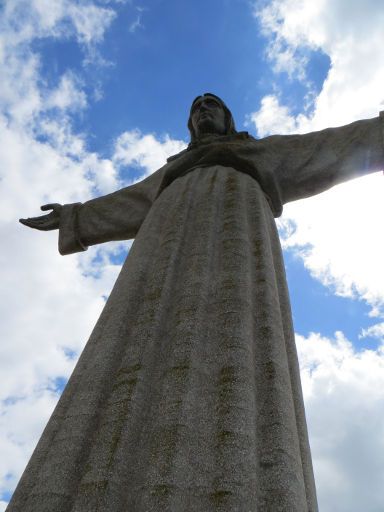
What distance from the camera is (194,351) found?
2512mm

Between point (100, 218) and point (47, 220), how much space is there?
632mm

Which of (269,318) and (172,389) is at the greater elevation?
(269,318)

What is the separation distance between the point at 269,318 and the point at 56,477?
1.28 metres

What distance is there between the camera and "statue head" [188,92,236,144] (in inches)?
250

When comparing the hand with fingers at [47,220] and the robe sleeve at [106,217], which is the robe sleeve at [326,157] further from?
the hand with fingers at [47,220]

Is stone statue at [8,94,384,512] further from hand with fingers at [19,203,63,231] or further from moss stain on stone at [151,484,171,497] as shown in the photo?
hand with fingers at [19,203,63,231]

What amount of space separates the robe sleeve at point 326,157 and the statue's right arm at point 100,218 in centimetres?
131

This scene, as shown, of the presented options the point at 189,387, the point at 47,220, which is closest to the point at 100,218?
the point at 47,220

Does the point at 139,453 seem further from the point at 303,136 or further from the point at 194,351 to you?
the point at 303,136

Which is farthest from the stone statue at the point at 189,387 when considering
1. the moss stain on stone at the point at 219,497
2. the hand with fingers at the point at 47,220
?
the hand with fingers at the point at 47,220

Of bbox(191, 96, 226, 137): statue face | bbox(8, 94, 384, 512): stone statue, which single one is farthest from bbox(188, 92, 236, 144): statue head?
bbox(8, 94, 384, 512): stone statue

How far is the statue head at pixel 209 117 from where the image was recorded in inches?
250

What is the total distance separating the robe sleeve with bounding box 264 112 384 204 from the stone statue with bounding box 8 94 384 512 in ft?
2.64

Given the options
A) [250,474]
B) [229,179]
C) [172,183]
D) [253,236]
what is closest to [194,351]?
[250,474]
